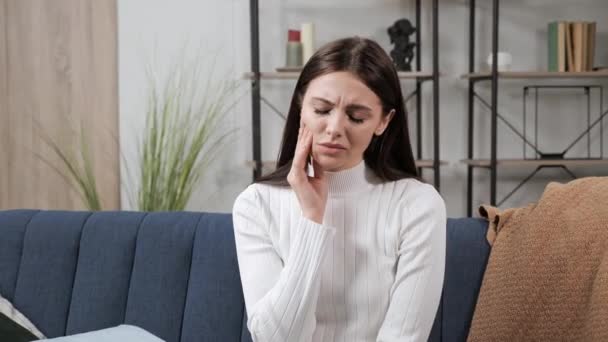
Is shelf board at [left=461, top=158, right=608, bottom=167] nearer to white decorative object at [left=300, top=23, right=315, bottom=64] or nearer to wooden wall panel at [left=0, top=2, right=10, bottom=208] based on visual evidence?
white decorative object at [left=300, top=23, right=315, bottom=64]

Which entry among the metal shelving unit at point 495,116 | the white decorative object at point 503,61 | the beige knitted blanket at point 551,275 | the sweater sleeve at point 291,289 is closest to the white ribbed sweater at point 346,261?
the sweater sleeve at point 291,289

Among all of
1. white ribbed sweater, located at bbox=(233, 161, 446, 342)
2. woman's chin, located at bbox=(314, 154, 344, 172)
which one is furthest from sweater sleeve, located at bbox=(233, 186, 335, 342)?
woman's chin, located at bbox=(314, 154, 344, 172)

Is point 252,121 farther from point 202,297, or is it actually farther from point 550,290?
point 550,290

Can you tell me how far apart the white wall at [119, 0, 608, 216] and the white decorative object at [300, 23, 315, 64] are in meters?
0.30

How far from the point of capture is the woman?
4.82ft

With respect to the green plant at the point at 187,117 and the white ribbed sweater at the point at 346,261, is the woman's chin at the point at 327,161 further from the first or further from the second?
the green plant at the point at 187,117

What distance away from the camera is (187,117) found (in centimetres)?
377

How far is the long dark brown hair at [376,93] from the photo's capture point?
5.00 feet

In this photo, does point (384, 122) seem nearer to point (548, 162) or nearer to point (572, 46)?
point (548, 162)

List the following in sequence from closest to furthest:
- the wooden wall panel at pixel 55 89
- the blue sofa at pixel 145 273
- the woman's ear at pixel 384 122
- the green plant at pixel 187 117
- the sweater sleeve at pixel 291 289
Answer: the sweater sleeve at pixel 291 289 < the woman's ear at pixel 384 122 < the blue sofa at pixel 145 273 < the green plant at pixel 187 117 < the wooden wall panel at pixel 55 89

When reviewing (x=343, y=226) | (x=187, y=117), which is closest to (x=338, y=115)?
(x=343, y=226)

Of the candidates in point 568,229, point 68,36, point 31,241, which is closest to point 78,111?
point 68,36

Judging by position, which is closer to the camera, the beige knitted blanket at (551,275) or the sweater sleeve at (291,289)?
the sweater sleeve at (291,289)

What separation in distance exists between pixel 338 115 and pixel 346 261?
31cm
